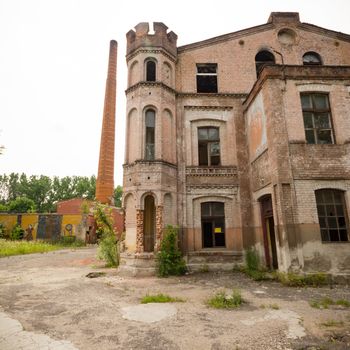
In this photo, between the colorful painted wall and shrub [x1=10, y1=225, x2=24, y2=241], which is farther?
the colorful painted wall

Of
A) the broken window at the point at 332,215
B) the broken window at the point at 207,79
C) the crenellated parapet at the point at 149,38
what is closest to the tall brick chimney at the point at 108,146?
the crenellated parapet at the point at 149,38

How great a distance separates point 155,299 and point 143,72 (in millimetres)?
10432

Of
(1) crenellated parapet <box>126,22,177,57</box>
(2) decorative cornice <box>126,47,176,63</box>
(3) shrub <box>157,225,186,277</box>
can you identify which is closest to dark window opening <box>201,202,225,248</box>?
(3) shrub <box>157,225,186,277</box>

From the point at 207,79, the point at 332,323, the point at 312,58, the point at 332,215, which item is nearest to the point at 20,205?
the point at 207,79

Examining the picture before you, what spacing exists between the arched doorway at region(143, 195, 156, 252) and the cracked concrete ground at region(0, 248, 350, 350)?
3017 millimetres

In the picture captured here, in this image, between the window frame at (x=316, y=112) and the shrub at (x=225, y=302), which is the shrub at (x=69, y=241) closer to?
the shrub at (x=225, y=302)

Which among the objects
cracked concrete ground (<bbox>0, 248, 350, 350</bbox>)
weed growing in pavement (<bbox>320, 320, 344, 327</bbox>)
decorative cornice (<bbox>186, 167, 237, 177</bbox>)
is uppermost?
decorative cornice (<bbox>186, 167, 237, 177</bbox>)

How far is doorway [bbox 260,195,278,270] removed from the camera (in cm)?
1054

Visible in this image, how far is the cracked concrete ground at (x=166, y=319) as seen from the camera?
4219 mm

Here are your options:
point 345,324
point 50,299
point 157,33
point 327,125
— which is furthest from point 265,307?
point 157,33

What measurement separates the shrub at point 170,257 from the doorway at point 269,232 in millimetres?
3581

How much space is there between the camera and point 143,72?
12.8 meters

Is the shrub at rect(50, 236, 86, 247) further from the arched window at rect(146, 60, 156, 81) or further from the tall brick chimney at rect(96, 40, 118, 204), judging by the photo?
the arched window at rect(146, 60, 156, 81)

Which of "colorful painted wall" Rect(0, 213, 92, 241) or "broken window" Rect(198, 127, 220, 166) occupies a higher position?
"broken window" Rect(198, 127, 220, 166)
